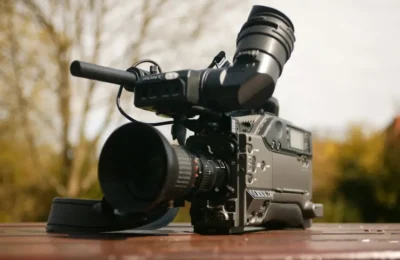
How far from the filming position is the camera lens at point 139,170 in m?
0.80

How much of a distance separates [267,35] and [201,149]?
0.80 feet

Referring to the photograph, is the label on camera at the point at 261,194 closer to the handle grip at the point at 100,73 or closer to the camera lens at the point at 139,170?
the camera lens at the point at 139,170

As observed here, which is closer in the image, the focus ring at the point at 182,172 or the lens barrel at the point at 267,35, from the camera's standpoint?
the focus ring at the point at 182,172

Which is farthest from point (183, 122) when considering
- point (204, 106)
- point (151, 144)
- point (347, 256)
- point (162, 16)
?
point (162, 16)

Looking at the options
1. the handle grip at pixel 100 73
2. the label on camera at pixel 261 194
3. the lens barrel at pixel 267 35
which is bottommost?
the label on camera at pixel 261 194

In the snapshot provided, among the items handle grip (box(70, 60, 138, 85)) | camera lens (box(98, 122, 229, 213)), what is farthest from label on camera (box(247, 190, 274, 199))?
handle grip (box(70, 60, 138, 85))

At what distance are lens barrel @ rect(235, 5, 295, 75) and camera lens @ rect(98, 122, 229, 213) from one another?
0.24 metres

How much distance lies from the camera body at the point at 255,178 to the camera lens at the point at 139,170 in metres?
0.10

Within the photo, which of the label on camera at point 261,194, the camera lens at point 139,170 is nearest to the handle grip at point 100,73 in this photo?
the camera lens at point 139,170

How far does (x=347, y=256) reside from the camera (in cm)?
60

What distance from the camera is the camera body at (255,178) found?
0.97 meters

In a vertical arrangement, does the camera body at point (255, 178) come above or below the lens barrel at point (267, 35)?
below

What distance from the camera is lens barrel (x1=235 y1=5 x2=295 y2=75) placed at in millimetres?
969

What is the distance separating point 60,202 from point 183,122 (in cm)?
27
